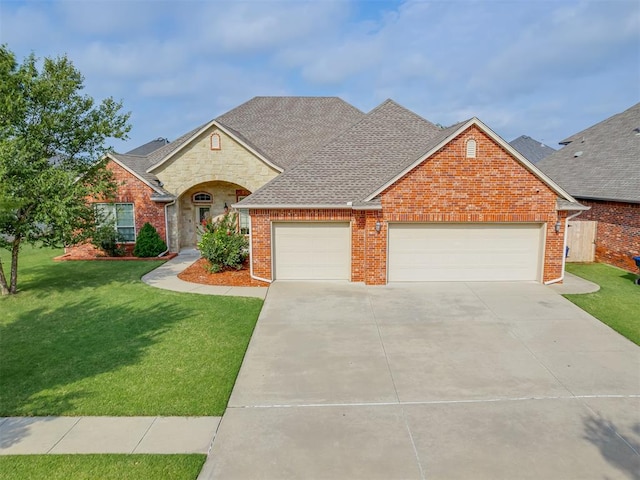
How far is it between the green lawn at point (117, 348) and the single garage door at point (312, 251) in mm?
2657

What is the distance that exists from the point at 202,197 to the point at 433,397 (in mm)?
17105

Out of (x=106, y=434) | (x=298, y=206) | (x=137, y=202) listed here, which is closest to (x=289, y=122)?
(x=137, y=202)

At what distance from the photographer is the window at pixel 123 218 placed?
19.6 metres

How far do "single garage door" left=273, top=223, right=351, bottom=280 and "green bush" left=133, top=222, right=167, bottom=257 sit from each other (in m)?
7.03

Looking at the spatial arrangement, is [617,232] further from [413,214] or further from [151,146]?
[151,146]

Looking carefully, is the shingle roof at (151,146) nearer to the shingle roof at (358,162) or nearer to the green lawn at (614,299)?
the shingle roof at (358,162)

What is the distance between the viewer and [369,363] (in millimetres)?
8422

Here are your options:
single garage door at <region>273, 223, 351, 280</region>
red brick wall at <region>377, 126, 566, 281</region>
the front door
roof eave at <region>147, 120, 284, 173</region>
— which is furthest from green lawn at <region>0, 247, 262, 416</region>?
the front door

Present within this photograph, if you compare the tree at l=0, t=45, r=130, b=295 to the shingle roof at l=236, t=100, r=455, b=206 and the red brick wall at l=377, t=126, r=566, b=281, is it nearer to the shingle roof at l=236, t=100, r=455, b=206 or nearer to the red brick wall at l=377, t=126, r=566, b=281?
the shingle roof at l=236, t=100, r=455, b=206

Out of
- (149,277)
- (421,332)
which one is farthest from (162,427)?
(149,277)

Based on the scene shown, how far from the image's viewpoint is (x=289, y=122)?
24.3 m

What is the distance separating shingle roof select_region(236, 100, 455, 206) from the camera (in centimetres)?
1439

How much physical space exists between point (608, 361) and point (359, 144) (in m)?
11.1

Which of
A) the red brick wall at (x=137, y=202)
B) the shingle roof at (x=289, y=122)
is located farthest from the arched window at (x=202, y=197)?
the shingle roof at (x=289, y=122)
